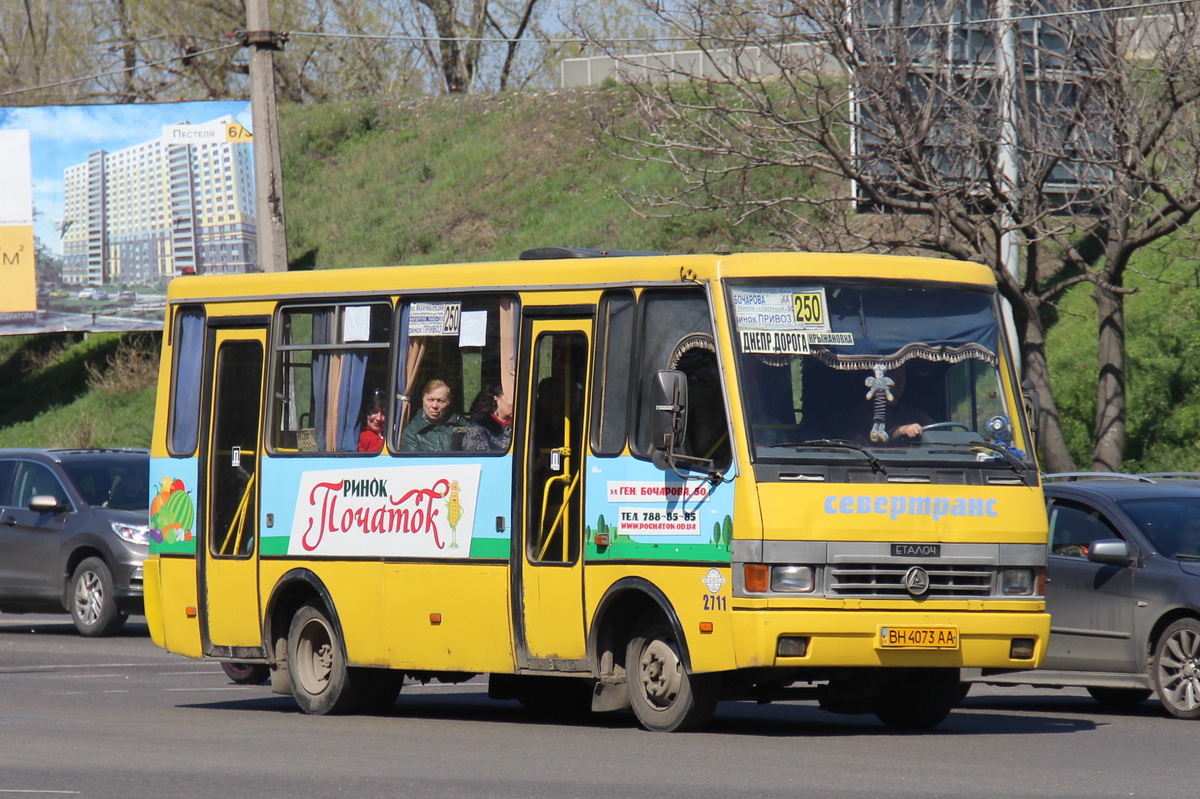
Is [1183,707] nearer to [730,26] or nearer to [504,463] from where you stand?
[504,463]

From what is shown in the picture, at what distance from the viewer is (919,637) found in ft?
33.8

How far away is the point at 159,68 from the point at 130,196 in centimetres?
1493

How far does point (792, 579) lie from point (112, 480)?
39.0 feet

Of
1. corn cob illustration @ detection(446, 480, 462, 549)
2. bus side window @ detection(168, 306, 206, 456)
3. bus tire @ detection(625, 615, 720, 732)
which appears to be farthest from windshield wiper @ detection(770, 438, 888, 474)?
bus side window @ detection(168, 306, 206, 456)

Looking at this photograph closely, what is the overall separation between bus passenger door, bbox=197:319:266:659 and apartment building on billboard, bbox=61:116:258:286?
28.3 m

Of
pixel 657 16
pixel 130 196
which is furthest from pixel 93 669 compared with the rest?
pixel 130 196

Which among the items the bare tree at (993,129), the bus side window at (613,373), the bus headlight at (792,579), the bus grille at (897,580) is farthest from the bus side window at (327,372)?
the bare tree at (993,129)

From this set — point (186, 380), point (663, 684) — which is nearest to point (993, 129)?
point (186, 380)

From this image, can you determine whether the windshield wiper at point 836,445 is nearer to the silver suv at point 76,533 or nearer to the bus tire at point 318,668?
the bus tire at point 318,668

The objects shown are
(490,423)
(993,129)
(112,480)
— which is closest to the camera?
(490,423)

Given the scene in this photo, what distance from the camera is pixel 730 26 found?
24750 millimetres

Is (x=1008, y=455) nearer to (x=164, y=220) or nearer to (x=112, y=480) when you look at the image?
(x=112, y=480)

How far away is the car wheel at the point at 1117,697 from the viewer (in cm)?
1359

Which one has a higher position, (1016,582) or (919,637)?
(1016,582)
